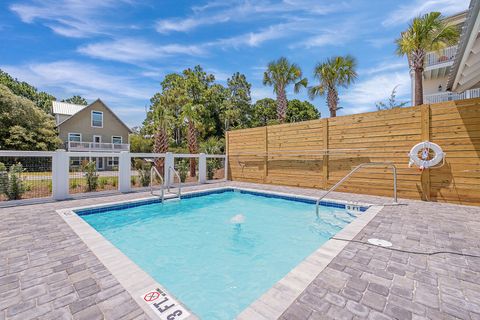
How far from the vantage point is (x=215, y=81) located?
26781 mm

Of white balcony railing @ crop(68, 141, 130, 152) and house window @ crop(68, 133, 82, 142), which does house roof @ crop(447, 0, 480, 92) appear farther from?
house window @ crop(68, 133, 82, 142)

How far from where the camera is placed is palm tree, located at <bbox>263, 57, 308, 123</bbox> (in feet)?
52.7

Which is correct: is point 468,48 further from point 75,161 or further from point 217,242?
point 75,161

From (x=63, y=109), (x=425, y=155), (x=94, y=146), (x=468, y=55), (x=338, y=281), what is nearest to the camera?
(x=338, y=281)

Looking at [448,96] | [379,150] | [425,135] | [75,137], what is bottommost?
[379,150]

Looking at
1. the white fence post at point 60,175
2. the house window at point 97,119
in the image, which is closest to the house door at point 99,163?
the white fence post at point 60,175

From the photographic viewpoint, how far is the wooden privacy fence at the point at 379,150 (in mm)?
5957

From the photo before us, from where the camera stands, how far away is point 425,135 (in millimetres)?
6469

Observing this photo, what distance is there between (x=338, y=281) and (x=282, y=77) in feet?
52.3

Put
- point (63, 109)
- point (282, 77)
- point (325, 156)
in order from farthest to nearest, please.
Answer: point (63, 109), point (282, 77), point (325, 156)

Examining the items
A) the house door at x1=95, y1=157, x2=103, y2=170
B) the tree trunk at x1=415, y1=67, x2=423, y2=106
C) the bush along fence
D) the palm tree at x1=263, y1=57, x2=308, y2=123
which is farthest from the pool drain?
the palm tree at x1=263, y1=57, x2=308, y2=123

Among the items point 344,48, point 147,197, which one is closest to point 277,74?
point 344,48

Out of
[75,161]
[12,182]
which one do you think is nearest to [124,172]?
[75,161]

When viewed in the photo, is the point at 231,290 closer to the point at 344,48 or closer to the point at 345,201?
the point at 345,201
